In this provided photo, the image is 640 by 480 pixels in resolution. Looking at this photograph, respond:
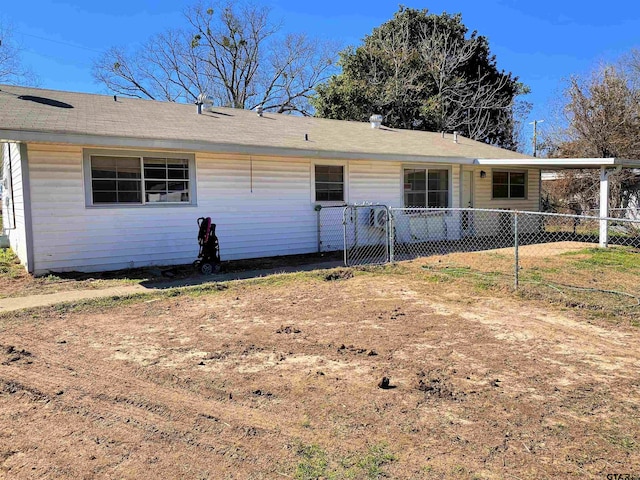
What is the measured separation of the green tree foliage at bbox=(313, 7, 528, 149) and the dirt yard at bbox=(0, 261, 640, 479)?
20.0 m

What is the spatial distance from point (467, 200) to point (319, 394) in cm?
1197

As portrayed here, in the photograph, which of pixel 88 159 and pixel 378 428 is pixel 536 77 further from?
pixel 378 428

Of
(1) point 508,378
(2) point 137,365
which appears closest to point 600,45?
(1) point 508,378

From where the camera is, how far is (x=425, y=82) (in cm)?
2489

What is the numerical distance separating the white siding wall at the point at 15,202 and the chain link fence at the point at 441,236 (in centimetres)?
603

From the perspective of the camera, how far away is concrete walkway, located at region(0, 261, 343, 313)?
6.34 m

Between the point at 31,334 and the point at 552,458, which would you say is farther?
the point at 31,334

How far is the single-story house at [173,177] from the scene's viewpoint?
8.11 m

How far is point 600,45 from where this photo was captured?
72.2ft

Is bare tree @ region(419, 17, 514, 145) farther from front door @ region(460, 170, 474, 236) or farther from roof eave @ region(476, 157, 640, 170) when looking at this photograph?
roof eave @ region(476, 157, 640, 170)

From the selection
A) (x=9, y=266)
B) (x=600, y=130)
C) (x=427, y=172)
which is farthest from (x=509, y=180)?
(x=9, y=266)

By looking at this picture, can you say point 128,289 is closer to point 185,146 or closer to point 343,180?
point 185,146

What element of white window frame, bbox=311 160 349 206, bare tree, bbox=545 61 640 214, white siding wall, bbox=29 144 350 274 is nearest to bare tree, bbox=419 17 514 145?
bare tree, bbox=545 61 640 214

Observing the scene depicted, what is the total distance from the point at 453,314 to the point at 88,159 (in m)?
6.82
